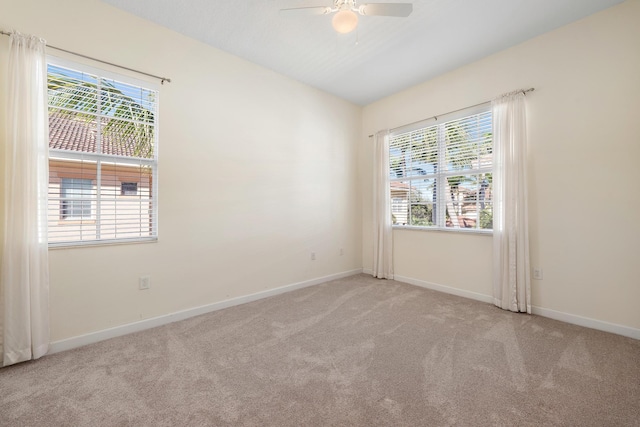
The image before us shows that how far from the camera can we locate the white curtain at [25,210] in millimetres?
1879

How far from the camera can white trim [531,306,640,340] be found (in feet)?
7.57

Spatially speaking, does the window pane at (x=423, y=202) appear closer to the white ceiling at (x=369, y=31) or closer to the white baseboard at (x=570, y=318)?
the white baseboard at (x=570, y=318)

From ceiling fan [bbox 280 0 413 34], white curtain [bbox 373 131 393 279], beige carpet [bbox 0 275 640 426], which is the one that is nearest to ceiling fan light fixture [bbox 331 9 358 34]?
ceiling fan [bbox 280 0 413 34]

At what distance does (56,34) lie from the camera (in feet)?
6.94

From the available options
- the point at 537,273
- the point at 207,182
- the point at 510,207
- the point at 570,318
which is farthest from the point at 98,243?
the point at 570,318

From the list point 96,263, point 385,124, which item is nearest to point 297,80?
point 385,124

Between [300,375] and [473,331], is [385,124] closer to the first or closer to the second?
[473,331]

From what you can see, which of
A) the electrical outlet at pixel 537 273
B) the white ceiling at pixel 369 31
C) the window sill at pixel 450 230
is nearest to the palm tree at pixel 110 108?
the white ceiling at pixel 369 31

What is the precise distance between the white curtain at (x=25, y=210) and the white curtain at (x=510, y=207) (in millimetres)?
4253

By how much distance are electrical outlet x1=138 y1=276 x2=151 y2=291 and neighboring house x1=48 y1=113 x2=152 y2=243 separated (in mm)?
419

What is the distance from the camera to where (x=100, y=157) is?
2.34 m

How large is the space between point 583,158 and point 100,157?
177 inches

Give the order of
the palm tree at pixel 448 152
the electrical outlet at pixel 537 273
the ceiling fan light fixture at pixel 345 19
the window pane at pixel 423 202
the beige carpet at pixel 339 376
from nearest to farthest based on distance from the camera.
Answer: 1. the beige carpet at pixel 339 376
2. the ceiling fan light fixture at pixel 345 19
3. the electrical outlet at pixel 537 273
4. the palm tree at pixel 448 152
5. the window pane at pixel 423 202

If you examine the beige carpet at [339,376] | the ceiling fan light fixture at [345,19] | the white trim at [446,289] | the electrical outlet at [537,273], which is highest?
the ceiling fan light fixture at [345,19]
